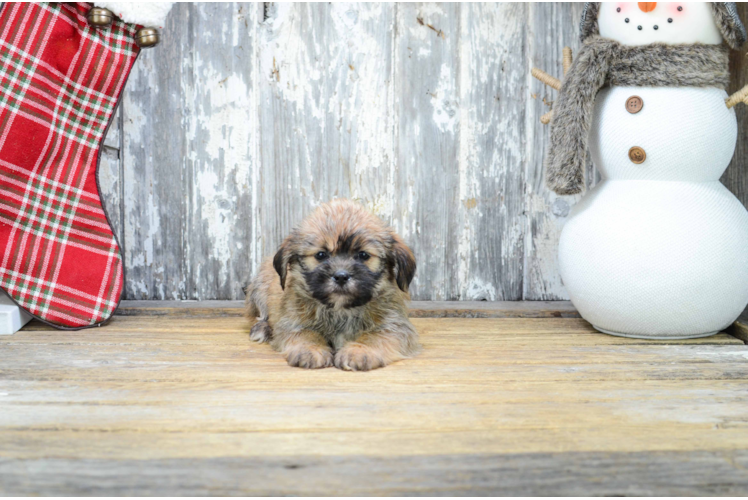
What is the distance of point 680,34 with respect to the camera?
247 cm

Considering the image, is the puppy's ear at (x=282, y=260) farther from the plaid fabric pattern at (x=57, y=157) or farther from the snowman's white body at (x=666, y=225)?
the snowman's white body at (x=666, y=225)

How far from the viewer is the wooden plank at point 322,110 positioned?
3.08m

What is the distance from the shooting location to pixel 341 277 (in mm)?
2209

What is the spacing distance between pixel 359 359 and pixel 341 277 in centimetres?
28

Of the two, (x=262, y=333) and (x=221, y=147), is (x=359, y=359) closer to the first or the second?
(x=262, y=333)

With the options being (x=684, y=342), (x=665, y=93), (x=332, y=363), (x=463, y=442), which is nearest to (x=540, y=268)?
(x=684, y=342)

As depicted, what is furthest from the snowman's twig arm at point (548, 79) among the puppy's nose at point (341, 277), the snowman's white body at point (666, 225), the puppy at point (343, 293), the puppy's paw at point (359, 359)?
the puppy's paw at point (359, 359)

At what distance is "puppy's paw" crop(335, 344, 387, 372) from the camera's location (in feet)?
7.06

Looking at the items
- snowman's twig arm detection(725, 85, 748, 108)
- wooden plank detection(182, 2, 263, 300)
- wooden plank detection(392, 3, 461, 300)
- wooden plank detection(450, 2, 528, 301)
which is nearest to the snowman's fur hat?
snowman's twig arm detection(725, 85, 748, 108)

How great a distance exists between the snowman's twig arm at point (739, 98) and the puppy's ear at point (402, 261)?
136cm

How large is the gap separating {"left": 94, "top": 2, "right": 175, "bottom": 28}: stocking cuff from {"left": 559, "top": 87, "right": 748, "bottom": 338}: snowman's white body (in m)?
1.82

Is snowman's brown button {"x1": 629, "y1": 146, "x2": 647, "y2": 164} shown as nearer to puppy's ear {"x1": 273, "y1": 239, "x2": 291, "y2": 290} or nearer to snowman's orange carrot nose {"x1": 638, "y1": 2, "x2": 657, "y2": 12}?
snowman's orange carrot nose {"x1": 638, "y1": 2, "x2": 657, "y2": 12}

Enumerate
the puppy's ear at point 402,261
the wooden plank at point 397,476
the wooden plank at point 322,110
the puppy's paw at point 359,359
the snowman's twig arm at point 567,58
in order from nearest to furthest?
1. the wooden plank at point 397,476
2. the puppy's paw at point 359,359
3. the puppy's ear at point 402,261
4. the snowman's twig arm at point 567,58
5. the wooden plank at point 322,110

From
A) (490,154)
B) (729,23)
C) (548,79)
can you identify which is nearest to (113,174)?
(490,154)
